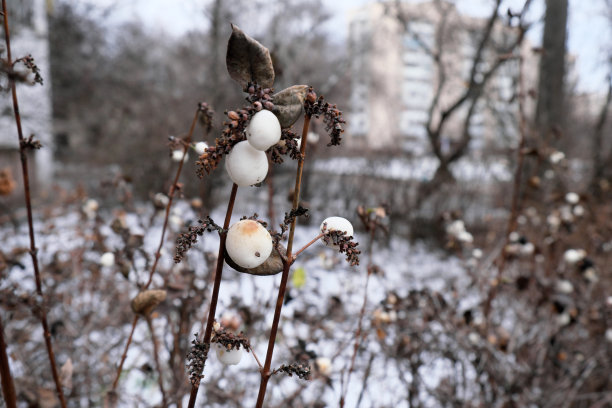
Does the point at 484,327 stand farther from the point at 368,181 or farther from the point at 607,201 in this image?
the point at 368,181

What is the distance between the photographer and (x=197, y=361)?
0.49 m

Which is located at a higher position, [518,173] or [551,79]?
[551,79]

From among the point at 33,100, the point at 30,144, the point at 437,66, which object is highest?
the point at 437,66

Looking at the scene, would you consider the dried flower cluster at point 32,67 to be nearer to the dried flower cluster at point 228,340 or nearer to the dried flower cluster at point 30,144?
the dried flower cluster at point 30,144

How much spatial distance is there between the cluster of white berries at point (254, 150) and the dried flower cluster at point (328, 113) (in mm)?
65

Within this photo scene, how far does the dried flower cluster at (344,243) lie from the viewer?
51cm

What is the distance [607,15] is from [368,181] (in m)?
3.36

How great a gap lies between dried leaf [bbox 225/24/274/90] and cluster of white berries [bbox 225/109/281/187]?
58 mm

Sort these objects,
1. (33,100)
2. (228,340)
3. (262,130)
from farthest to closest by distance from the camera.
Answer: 1. (33,100)
2. (228,340)
3. (262,130)

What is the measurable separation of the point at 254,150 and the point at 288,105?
0.06m

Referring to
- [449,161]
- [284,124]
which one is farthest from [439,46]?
[284,124]

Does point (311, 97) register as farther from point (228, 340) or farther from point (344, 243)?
point (228, 340)

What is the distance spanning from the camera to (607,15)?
5.20 meters

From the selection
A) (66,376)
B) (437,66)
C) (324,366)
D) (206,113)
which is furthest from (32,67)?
(437,66)
